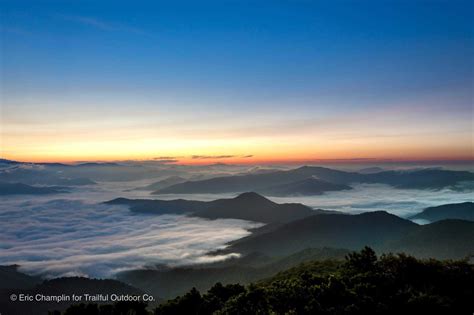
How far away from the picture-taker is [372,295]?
22.4 m

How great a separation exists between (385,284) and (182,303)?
1436cm

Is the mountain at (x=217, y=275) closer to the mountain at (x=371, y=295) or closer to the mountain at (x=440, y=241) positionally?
the mountain at (x=440, y=241)

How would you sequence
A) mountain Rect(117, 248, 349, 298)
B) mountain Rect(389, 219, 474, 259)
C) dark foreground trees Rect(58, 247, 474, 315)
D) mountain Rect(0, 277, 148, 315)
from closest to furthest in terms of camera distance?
1. dark foreground trees Rect(58, 247, 474, 315)
2. mountain Rect(0, 277, 148, 315)
3. mountain Rect(117, 248, 349, 298)
4. mountain Rect(389, 219, 474, 259)

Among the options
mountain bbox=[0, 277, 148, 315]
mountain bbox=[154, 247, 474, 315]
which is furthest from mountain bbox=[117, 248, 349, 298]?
mountain bbox=[154, 247, 474, 315]

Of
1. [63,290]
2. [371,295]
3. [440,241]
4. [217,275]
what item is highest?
[371,295]

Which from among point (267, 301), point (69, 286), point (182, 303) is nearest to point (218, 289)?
point (182, 303)

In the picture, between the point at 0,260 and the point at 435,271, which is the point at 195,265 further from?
the point at 435,271

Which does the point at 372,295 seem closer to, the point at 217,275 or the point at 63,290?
the point at 217,275

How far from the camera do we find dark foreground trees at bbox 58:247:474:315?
19.8 metres

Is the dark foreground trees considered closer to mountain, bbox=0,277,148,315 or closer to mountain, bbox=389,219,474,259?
mountain, bbox=0,277,148,315

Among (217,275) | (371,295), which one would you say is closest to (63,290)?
(217,275)

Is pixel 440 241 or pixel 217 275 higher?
pixel 440 241

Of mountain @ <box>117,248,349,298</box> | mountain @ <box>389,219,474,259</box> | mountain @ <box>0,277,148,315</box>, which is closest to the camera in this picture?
mountain @ <box>0,277,148,315</box>

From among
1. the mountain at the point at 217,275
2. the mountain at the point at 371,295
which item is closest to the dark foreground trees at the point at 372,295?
the mountain at the point at 371,295
